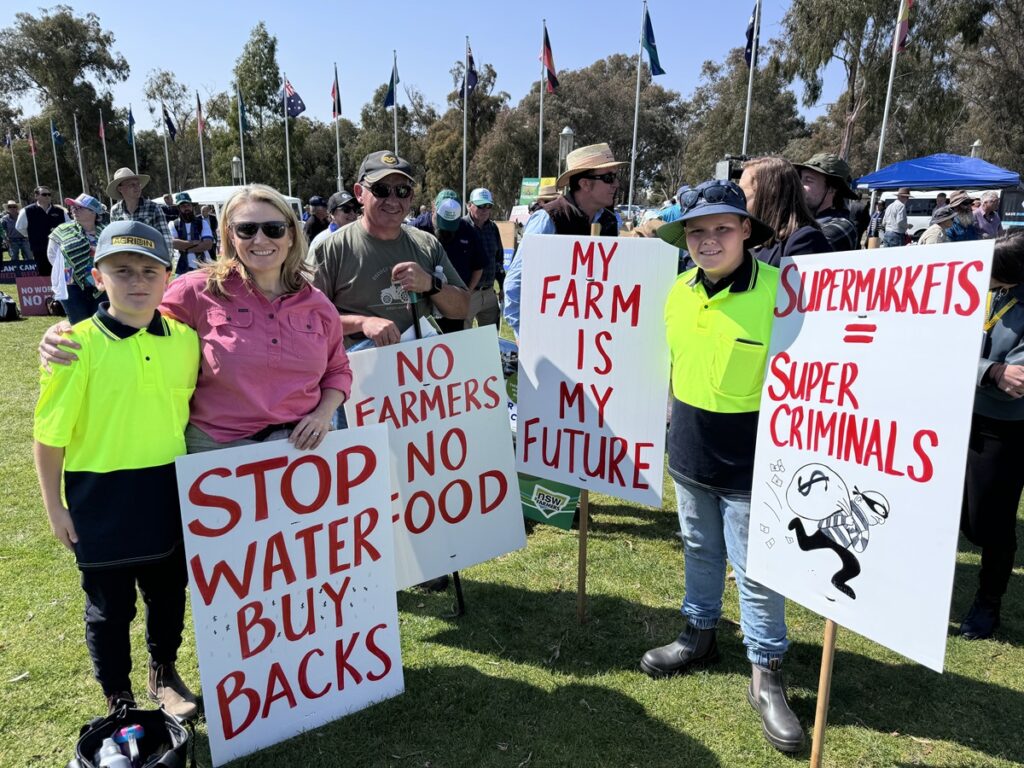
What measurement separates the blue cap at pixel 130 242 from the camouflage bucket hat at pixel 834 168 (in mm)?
3318

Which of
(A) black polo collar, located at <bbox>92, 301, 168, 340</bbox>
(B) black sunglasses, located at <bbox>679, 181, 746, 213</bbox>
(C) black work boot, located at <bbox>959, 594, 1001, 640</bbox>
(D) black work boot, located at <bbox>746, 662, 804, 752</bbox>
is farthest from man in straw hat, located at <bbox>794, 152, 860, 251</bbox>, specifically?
(A) black polo collar, located at <bbox>92, 301, 168, 340</bbox>

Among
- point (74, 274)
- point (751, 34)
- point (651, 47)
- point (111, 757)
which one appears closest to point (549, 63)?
point (651, 47)

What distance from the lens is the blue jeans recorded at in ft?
8.03

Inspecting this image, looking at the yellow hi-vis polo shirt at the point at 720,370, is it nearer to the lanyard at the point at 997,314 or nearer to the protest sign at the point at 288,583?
the protest sign at the point at 288,583

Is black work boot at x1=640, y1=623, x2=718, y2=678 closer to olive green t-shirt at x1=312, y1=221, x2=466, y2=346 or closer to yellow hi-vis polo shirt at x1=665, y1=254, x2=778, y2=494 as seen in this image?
yellow hi-vis polo shirt at x1=665, y1=254, x2=778, y2=494

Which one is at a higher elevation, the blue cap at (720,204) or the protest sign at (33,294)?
the blue cap at (720,204)

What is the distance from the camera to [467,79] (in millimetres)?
26078

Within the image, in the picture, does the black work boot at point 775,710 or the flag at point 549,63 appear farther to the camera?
the flag at point 549,63

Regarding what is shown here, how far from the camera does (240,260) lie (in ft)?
7.36

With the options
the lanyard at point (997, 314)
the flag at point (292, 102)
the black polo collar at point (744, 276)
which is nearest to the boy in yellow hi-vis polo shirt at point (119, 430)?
the black polo collar at point (744, 276)

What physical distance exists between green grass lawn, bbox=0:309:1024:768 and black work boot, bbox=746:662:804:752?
5 cm

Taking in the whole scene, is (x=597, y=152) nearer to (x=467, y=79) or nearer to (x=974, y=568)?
(x=974, y=568)

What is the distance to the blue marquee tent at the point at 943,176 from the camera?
55.3ft

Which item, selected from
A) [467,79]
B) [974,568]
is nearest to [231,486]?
[974,568]
